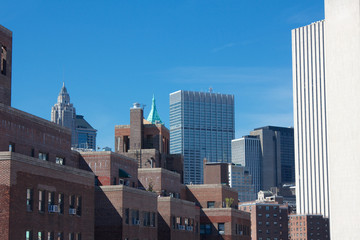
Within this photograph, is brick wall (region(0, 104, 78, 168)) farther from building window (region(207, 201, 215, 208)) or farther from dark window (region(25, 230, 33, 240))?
building window (region(207, 201, 215, 208))

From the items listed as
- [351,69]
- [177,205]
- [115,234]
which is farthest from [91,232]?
[351,69]

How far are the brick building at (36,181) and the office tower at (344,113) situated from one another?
4064cm

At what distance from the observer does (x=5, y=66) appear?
220 feet

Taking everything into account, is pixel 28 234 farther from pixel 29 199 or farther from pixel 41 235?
pixel 29 199

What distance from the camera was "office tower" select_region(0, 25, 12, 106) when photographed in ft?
217

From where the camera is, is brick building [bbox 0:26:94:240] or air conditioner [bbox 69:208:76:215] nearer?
brick building [bbox 0:26:94:240]

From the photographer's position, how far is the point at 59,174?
6334cm

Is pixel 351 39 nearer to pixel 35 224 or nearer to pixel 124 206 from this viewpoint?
pixel 124 206

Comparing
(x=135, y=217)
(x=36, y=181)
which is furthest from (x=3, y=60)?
(x=135, y=217)

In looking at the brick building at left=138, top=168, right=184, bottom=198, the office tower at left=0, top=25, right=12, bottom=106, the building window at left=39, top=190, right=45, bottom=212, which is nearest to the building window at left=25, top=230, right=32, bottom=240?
the building window at left=39, top=190, right=45, bottom=212

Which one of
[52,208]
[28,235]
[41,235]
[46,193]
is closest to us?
[28,235]

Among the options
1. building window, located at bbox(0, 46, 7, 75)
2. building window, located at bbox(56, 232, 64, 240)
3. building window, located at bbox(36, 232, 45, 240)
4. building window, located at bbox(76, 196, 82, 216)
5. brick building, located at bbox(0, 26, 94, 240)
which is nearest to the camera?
brick building, located at bbox(0, 26, 94, 240)

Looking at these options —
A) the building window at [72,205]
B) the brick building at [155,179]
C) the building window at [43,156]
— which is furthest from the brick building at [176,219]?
the building window at [72,205]

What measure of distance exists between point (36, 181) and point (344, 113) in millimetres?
52821
